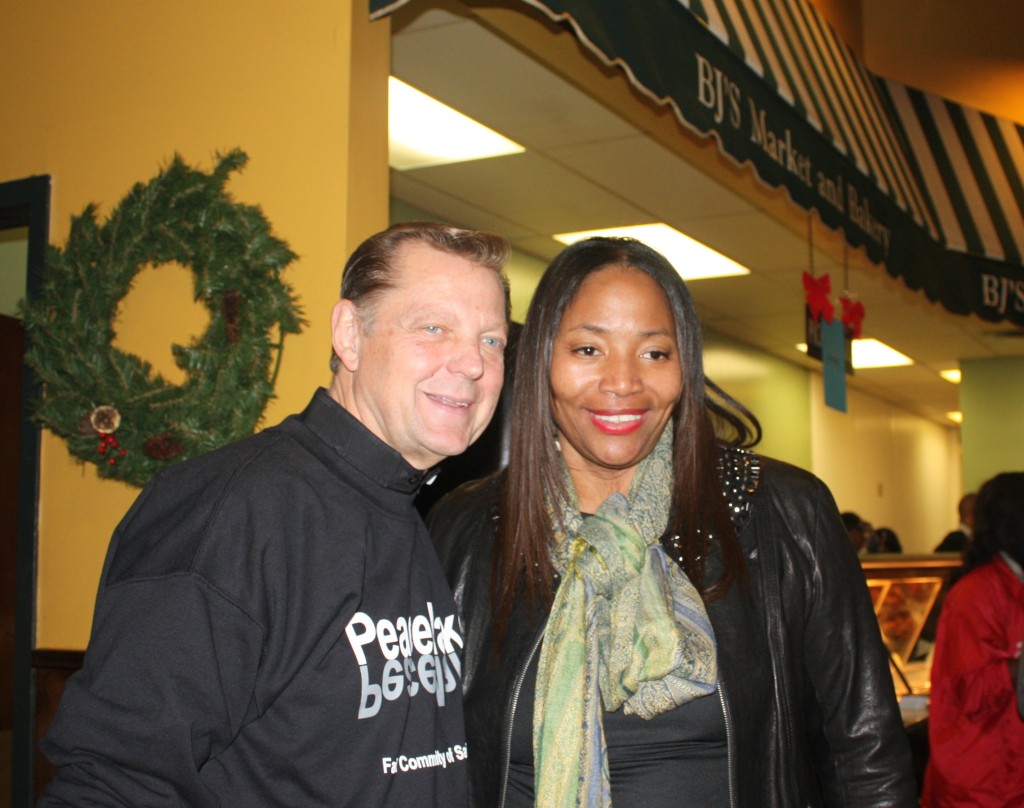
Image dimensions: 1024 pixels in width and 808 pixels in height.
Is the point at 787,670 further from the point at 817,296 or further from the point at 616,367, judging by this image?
the point at 817,296

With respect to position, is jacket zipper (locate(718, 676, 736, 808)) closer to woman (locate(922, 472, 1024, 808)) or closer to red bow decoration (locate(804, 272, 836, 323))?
woman (locate(922, 472, 1024, 808))

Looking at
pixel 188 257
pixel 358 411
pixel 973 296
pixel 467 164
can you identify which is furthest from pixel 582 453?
pixel 973 296

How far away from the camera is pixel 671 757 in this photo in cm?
173

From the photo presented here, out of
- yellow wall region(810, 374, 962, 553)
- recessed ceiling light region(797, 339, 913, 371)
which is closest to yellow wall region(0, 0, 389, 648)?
recessed ceiling light region(797, 339, 913, 371)

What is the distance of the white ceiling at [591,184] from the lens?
3.88m

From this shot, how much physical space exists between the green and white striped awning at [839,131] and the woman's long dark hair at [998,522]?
3.91 feet

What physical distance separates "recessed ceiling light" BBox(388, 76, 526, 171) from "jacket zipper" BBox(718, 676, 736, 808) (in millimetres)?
3034

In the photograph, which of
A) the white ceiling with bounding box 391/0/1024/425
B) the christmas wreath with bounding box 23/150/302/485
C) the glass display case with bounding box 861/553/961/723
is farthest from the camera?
the glass display case with bounding box 861/553/961/723

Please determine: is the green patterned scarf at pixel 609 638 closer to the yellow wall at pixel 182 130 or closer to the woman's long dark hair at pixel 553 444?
the woman's long dark hair at pixel 553 444

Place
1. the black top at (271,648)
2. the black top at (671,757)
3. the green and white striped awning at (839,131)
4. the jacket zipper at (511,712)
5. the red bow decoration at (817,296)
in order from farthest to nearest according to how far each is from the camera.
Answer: the red bow decoration at (817,296) < the green and white striped awning at (839,131) < the jacket zipper at (511,712) < the black top at (671,757) < the black top at (271,648)

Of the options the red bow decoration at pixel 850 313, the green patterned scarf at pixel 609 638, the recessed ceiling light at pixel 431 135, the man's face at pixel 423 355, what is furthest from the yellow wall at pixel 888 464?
the man's face at pixel 423 355

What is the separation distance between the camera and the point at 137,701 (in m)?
1.20

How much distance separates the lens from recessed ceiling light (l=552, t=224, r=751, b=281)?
637 centimetres

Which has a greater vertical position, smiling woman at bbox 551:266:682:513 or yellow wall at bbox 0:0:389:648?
yellow wall at bbox 0:0:389:648
